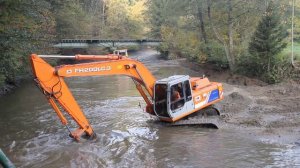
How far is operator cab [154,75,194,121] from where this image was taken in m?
13.6

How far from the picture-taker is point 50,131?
14344 millimetres

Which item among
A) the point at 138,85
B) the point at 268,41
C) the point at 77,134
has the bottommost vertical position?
the point at 77,134

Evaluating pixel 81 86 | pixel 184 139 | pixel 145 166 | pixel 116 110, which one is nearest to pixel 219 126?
pixel 184 139

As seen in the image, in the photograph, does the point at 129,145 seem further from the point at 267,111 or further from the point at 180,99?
the point at 267,111

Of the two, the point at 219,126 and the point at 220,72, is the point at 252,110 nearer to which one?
the point at 219,126

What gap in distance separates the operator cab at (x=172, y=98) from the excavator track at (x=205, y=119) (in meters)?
0.44

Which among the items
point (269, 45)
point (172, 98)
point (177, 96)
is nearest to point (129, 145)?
point (172, 98)

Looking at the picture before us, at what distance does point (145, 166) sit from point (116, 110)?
7728 millimetres

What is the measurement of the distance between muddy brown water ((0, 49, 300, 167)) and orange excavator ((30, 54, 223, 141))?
2.29ft

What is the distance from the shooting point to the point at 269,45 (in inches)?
937

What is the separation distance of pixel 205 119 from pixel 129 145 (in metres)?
3.51

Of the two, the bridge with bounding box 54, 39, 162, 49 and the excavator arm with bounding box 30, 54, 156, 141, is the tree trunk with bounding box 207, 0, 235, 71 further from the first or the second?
the bridge with bounding box 54, 39, 162, 49

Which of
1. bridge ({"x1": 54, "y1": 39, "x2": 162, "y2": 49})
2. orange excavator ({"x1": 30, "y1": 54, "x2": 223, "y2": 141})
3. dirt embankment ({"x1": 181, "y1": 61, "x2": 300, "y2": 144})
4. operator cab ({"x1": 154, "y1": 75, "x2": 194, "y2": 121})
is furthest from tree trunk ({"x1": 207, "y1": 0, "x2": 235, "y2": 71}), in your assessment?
bridge ({"x1": 54, "y1": 39, "x2": 162, "y2": 49})

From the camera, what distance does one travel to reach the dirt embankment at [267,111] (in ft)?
42.6
